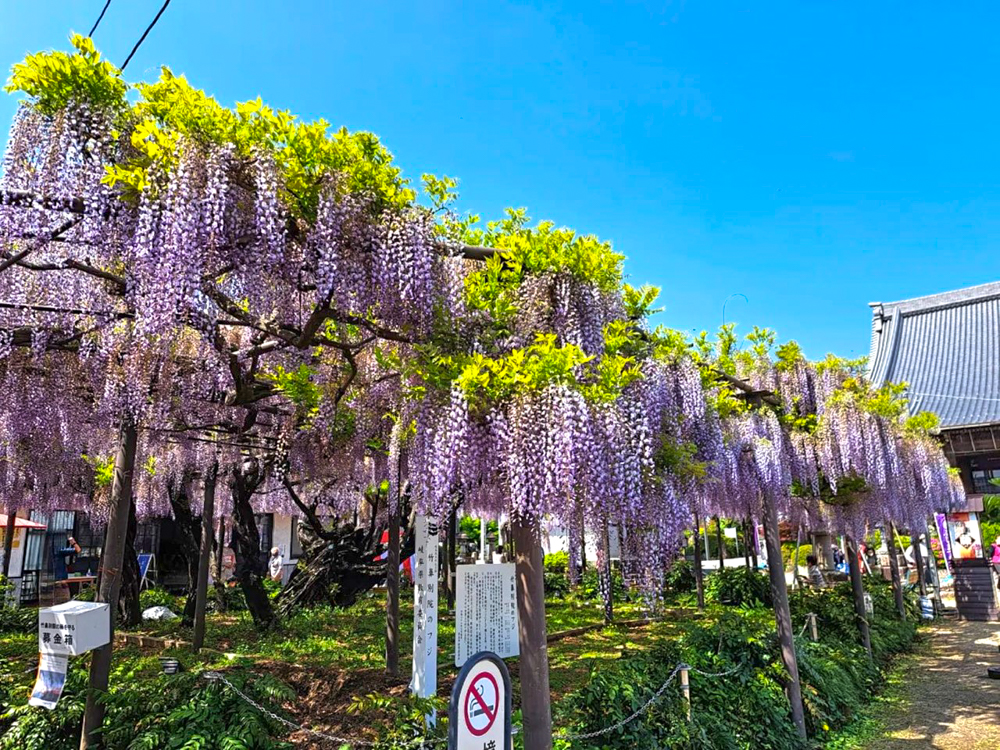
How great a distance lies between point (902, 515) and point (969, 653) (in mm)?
2260

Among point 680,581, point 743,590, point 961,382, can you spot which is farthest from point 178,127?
point 961,382

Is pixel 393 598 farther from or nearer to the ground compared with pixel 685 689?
farther from the ground

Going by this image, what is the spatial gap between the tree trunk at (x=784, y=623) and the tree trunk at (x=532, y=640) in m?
3.55

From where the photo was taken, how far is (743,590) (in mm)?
13766

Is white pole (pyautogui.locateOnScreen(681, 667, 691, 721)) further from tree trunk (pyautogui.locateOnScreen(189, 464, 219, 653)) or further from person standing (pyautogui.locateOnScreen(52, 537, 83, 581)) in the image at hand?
person standing (pyautogui.locateOnScreen(52, 537, 83, 581))

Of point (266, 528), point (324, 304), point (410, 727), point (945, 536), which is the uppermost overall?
point (324, 304)

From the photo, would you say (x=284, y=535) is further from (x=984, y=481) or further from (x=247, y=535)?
(x=984, y=481)

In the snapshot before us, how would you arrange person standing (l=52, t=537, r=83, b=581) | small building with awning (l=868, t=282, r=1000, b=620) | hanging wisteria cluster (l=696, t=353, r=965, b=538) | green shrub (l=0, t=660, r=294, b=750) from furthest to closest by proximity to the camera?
small building with awning (l=868, t=282, r=1000, b=620) → person standing (l=52, t=537, r=83, b=581) → hanging wisteria cluster (l=696, t=353, r=965, b=538) → green shrub (l=0, t=660, r=294, b=750)

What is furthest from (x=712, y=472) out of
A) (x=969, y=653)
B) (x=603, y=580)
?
(x=969, y=653)

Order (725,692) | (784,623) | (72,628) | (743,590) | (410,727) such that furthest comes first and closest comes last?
1. (743,590)
2. (784,623)
3. (725,692)
4. (410,727)
5. (72,628)

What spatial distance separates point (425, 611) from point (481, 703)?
1.87 meters

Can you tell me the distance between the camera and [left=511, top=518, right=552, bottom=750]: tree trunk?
388 centimetres

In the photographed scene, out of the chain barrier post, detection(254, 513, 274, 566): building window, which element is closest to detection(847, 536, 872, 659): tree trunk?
the chain barrier post

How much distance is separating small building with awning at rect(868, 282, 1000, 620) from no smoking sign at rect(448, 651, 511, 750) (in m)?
14.6
